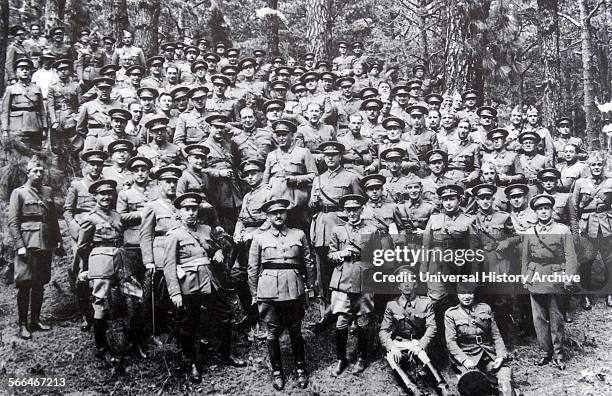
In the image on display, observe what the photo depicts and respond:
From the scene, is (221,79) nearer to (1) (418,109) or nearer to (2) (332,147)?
(2) (332,147)

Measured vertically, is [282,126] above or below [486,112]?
below

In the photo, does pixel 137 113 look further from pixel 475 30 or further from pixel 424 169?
pixel 475 30

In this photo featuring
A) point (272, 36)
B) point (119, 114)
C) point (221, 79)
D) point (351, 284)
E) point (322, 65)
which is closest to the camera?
point (351, 284)

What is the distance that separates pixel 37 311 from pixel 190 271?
2.19m

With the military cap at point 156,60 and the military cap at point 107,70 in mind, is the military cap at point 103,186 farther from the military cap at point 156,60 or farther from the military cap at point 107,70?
the military cap at point 156,60

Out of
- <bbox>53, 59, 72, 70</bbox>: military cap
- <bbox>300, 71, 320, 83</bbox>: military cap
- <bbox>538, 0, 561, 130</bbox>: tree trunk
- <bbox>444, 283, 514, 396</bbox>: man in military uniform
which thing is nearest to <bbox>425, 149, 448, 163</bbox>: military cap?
<bbox>444, 283, 514, 396</bbox>: man in military uniform

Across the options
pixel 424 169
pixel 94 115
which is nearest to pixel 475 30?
pixel 424 169

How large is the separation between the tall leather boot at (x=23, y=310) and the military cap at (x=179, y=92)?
328 centimetres

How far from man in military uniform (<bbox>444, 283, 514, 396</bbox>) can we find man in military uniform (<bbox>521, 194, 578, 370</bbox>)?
87cm

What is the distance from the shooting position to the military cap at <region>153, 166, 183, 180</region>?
240 inches

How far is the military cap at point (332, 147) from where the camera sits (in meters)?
6.79

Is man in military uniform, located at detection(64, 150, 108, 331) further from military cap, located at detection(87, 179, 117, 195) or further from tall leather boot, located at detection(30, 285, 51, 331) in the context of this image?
tall leather boot, located at detection(30, 285, 51, 331)

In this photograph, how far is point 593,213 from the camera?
7.37m

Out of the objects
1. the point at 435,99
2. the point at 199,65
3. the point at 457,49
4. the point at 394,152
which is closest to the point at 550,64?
the point at 457,49
